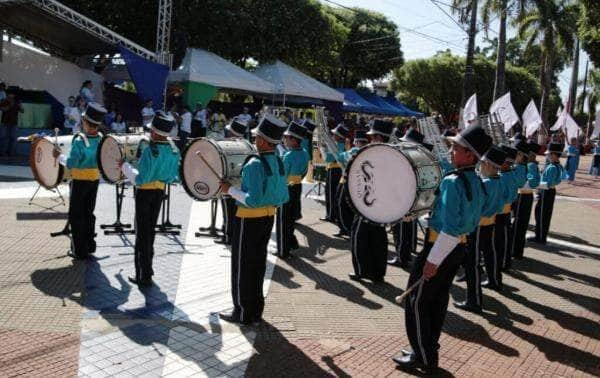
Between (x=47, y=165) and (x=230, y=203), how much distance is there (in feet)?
8.66

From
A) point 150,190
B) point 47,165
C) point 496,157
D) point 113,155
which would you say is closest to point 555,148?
point 496,157

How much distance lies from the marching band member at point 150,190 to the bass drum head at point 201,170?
7.8 inches

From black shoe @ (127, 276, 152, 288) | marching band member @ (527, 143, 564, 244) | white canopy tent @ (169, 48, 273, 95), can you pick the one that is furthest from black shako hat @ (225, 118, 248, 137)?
white canopy tent @ (169, 48, 273, 95)

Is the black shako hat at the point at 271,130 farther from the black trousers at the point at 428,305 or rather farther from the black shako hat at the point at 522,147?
the black shako hat at the point at 522,147

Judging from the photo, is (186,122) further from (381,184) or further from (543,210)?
(381,184)

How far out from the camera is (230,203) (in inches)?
352

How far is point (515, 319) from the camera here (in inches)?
267

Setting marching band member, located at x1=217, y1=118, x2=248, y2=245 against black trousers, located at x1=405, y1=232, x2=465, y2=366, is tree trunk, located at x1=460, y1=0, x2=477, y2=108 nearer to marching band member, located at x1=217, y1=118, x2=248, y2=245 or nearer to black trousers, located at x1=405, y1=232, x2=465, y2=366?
marching band member, located at x1=217, y1=118, x2=248, y2=245

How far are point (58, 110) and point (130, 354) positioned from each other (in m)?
17.3

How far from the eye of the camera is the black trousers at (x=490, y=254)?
7434mm

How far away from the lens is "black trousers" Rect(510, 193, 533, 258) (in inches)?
392

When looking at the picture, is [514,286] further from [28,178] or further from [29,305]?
[28,178]

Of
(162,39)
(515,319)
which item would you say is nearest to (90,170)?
(515,319)

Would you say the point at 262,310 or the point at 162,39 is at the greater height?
Answer: the point at 162,39
